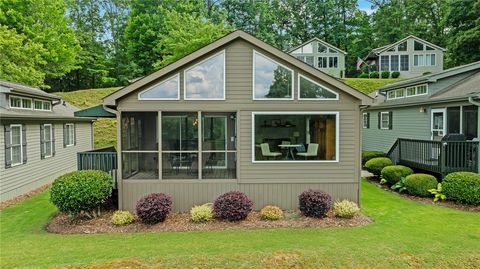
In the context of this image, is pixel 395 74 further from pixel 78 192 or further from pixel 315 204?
pixel 78 192

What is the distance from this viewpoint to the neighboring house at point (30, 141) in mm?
11125

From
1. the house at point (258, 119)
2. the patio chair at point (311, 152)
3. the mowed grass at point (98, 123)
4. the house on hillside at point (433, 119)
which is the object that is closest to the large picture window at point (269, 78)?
the house at point (258, 119)

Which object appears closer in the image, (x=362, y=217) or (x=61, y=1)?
(x=362, y=217)

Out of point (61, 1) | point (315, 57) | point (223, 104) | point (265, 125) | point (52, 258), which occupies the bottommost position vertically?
point (52, 258)

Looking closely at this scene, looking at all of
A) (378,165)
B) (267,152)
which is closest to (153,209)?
(267,152)

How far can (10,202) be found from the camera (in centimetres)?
1097

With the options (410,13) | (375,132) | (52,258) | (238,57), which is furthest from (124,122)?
(410,13)

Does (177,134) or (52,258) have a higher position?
(177,134)

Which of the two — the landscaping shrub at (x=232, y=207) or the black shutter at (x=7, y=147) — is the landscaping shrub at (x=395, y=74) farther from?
the black shutter at (x=7, y=147)

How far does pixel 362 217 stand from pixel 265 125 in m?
3.67

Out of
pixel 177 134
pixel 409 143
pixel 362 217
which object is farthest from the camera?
pixel 409 143

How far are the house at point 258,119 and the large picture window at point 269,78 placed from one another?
0.03 meters

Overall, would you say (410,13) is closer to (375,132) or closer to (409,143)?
(375,132)

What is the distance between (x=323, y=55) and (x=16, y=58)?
29.7 m
